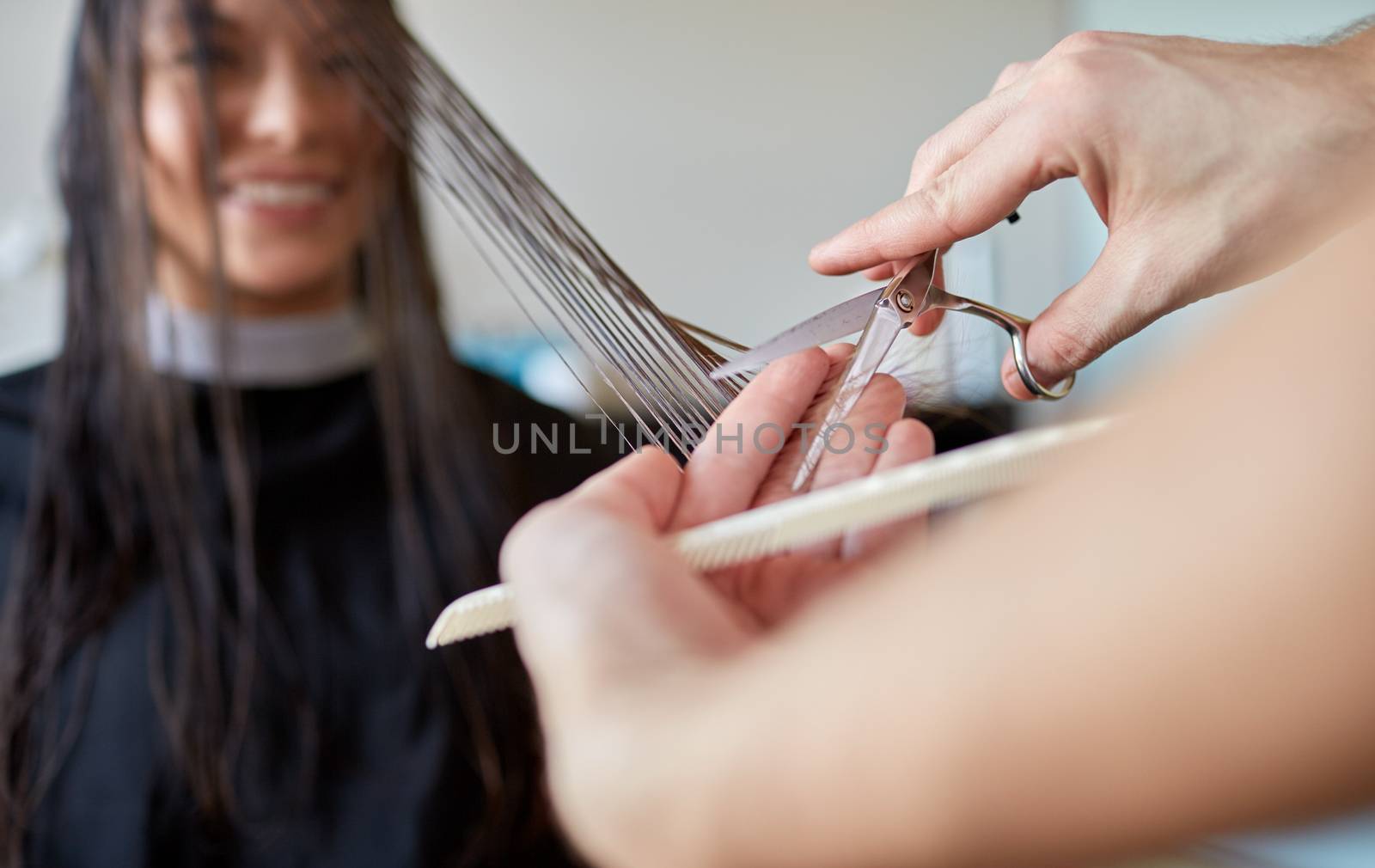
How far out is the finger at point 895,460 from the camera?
0.98 feet

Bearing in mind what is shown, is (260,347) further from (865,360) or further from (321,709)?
(865,360)

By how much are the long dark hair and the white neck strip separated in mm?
27

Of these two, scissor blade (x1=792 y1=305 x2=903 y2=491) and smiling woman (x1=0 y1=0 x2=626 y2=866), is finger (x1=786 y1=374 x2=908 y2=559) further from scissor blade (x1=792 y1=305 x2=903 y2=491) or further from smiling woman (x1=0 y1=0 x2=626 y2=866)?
smiling woman (x1=0 y1=0 x2=626 y2=866)

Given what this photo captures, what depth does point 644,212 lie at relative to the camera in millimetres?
1241

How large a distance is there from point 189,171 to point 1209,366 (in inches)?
28.7

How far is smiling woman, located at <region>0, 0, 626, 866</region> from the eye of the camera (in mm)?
666

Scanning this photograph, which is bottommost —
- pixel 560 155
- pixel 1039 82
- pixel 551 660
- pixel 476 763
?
pixel 476 763

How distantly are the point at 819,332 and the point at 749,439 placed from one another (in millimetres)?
64

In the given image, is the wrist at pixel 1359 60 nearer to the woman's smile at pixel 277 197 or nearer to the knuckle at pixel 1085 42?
the knuckle at pixel 1085 42

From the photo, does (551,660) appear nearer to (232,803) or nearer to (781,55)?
(232,803)

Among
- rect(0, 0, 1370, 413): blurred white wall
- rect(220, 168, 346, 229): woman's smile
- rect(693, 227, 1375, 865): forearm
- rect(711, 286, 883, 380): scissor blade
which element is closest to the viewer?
rect(693, 227, 1375, 865): forearm

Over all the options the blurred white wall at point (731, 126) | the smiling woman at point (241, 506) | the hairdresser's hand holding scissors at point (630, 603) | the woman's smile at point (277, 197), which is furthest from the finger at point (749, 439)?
the woman's smile at point (277, 197)

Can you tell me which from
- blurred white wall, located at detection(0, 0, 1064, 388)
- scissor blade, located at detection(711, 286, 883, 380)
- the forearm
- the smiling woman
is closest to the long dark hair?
the smiling woman

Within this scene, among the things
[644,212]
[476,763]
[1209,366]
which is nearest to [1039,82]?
[1209,366]
